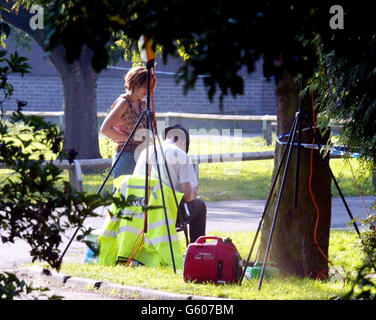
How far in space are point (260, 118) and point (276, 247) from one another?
1184 centimetres

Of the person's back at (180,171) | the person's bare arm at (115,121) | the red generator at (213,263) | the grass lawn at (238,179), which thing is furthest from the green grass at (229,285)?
the grass lawn at (238,179)

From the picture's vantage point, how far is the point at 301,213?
22.0ft

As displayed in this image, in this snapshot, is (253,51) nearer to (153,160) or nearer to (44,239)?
(44,239)

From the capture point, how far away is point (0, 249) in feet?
27.7

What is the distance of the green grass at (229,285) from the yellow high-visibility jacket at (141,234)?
0.14 meters

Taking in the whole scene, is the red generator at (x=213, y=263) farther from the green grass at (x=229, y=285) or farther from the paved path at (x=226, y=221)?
the paved path at (x=226, y=221)

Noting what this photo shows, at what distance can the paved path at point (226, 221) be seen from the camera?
315 inches

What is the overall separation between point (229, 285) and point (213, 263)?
0.21 meters

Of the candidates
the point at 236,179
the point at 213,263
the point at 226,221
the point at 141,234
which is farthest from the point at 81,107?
the point at 213,263

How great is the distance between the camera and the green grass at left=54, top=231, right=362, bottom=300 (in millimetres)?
5887

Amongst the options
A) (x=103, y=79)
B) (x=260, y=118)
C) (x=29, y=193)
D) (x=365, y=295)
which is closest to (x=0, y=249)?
(x=29, y=193)

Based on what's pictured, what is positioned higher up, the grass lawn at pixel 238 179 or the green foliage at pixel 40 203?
the green foliage at pixel 40 203

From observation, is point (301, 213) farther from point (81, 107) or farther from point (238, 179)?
point (81, 107)

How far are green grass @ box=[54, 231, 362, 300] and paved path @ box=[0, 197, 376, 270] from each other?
86 cm
